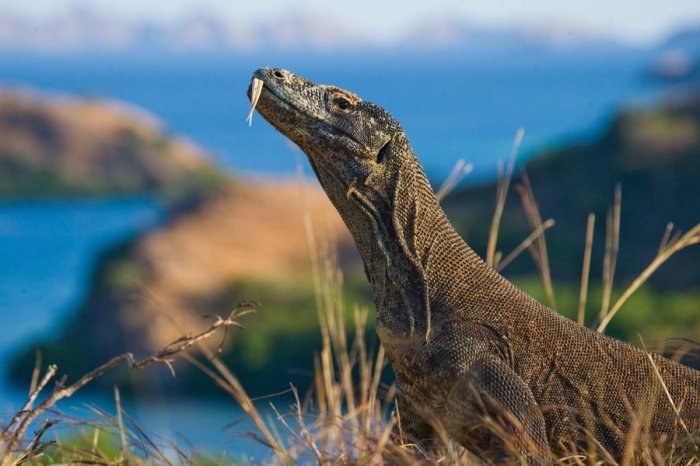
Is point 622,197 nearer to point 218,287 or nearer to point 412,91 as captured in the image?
point 218,287

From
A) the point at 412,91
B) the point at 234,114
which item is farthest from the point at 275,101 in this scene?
the point at 412,91

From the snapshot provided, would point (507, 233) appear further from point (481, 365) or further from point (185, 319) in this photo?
Result: point (481, 365)

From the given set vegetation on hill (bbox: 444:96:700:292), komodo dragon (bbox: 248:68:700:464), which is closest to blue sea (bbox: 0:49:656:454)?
komodo dragon (bbox: 248:68:700:464)

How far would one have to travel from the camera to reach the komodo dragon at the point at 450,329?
381cm

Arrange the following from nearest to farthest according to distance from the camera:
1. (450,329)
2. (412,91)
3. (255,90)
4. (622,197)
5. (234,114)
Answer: (450,329) < (255,90) < (622,197) < (234,114) < (412,91)

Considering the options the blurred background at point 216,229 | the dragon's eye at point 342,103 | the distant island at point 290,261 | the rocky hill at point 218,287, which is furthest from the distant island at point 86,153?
the dragon's eye at point 342,103

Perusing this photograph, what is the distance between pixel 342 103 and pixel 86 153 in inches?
2114

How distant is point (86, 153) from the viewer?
56469mm

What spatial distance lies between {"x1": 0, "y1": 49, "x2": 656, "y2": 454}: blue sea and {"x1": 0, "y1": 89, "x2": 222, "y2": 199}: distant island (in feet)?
3.35

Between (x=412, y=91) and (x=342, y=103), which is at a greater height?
(x=342, y=103)

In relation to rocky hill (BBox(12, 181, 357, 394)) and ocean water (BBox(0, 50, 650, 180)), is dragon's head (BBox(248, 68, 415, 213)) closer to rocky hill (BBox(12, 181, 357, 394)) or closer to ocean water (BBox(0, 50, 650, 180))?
rocky hill (BBox(12, 181, 357, 394))

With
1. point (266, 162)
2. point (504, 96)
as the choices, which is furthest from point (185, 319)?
point (504, 96)

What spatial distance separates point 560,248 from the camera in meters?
32.9

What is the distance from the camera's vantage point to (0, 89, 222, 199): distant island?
181ft
